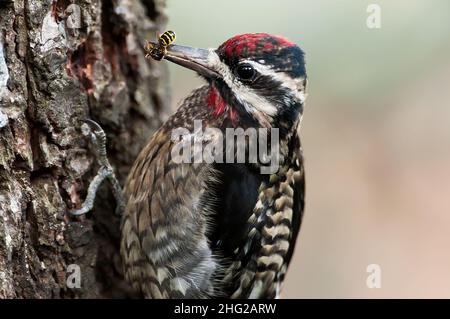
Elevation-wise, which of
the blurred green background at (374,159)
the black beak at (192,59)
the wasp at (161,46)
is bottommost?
the blurred green background at (374,159)

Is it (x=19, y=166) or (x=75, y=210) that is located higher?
(x=19, y=166)

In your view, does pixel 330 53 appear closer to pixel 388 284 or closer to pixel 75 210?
pixel 388 284

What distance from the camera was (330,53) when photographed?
5852mm

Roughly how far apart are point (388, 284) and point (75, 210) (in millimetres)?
3348

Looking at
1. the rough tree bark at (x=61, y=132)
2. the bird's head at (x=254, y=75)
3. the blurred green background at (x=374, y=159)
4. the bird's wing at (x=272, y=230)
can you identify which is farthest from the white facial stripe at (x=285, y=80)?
the blurred green background at (x=374, y=159)

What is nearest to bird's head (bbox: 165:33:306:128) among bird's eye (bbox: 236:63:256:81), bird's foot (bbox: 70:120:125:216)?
bird's eye (bbox: 236:63:256:81)

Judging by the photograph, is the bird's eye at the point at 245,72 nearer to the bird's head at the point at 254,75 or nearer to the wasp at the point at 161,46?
the bird's head at the point at 254,75

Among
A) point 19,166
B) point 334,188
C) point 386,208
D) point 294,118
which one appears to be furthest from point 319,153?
point 19,166

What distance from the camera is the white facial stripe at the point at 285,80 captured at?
127 inches

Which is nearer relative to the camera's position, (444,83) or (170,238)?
(170,238)

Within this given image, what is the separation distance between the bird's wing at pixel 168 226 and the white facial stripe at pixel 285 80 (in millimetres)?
532

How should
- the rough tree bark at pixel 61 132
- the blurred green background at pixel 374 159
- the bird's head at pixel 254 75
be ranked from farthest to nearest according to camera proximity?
the blurred green background at pixel 374 159, the bird's head at pixel 254 75, the rough tree bark at pixel 61 132

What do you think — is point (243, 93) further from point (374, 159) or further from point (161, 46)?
point (374, 159)

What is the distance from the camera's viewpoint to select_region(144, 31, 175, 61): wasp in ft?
10.7
